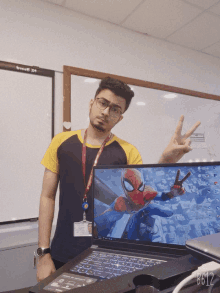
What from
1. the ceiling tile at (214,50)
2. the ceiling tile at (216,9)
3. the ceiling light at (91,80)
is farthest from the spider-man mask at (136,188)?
the ceiling tile at (214,50)

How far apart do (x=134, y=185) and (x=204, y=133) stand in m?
2.15

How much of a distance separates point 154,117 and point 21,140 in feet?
4.36

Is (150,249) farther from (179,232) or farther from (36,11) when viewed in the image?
(36,11)

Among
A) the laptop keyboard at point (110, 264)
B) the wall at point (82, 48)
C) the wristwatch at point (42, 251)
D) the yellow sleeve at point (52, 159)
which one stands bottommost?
the wristwatch at point (42, 251)

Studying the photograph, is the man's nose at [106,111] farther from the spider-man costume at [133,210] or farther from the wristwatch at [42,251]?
the wristwatch at [42,251]

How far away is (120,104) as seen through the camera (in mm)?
1153

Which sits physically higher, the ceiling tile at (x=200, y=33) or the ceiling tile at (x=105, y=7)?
the ceiling tile at (x=200, y=33)

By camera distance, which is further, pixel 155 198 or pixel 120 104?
pixel 120 104

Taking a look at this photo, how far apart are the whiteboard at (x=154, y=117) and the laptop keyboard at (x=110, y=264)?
137cm

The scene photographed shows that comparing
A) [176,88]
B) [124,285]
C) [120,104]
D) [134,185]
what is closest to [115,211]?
[134,185]

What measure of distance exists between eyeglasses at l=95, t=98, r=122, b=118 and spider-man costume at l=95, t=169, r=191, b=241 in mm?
526

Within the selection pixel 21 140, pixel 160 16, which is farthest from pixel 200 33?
pixel 21 140

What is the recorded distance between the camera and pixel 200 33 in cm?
230

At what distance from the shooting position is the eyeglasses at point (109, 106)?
1.14 metres
